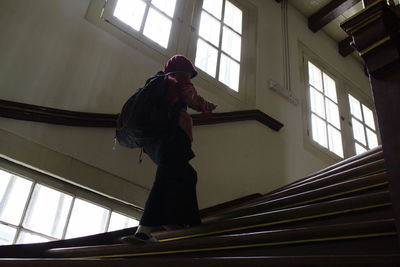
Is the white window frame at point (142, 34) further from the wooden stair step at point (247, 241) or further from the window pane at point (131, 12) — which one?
the wooden stair step at point (247, 241)

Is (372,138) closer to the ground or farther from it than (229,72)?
farther from it

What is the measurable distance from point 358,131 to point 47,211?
16.8ft

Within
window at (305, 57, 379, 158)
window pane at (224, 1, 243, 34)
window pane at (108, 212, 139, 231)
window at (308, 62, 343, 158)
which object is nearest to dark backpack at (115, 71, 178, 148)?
window pane at (108, 212, 139, 231)

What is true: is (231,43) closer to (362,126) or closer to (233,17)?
(233,17)

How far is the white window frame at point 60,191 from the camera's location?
8.66 feet

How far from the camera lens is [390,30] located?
116 cm

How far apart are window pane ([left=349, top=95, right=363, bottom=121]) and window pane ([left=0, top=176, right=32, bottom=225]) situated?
5.28 m

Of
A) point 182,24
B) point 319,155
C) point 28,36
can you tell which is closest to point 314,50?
point 319,155

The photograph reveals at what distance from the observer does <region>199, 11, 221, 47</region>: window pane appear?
472cm

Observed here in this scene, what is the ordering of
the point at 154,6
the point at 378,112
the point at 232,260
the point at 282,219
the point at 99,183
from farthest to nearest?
1. the point at 154,6
2. the point at 99,183
3. the point at 282,219
4. the point at 232,260
5. the point at 378,112

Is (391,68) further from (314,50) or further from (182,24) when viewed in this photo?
(314,50)

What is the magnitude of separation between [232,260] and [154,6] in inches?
142

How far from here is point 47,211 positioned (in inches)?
107

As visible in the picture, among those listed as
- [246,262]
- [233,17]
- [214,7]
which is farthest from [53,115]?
[233,17]
